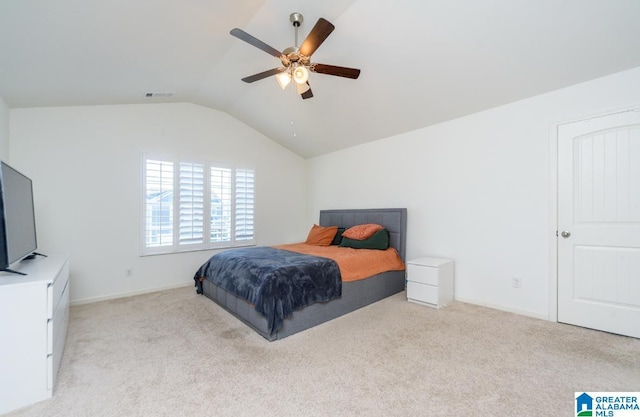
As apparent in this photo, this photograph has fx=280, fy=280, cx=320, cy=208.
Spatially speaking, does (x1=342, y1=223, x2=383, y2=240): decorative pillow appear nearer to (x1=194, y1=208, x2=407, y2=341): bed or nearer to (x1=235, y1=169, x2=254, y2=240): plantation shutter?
(x1=194, y1=208, x2=407, y2=341): bed

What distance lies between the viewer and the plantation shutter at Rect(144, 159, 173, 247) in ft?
13.5

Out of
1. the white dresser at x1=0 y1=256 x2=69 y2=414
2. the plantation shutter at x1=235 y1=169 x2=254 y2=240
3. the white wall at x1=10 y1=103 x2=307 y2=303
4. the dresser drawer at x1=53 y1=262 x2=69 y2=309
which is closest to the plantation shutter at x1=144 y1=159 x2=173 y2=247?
the white wall at x1=10 y1=103 x2=307 y2=303

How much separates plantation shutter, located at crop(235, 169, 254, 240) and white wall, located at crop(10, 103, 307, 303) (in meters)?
0.49

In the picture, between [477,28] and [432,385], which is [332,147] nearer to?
[477,28]

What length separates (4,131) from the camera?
3.06 metres

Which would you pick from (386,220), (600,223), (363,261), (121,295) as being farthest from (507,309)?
(121,295)

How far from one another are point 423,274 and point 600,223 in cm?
176

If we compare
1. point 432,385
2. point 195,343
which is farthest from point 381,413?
point 195,343

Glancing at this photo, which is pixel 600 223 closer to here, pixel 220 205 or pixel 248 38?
pixel 248 38

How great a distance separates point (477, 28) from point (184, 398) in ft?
11.9

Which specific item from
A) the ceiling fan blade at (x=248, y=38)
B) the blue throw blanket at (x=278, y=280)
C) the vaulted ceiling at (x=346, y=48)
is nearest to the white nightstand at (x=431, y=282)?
the blue throw blanket at (x=278, y=280)

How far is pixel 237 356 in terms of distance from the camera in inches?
90.7

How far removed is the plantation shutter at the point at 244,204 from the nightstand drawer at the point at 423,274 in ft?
9.75

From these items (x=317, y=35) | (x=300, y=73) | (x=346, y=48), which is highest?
(x=346, y=48)
